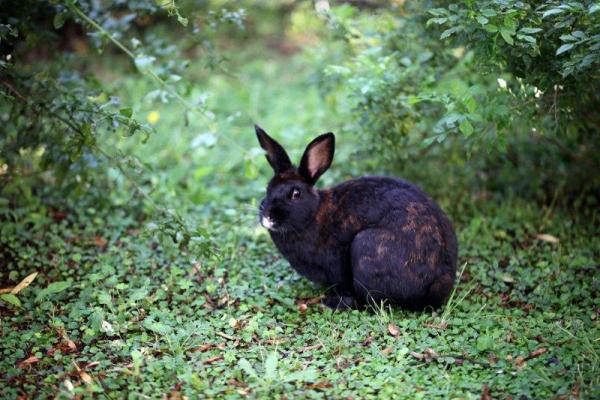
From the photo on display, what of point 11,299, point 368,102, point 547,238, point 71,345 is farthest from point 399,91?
point 11,299

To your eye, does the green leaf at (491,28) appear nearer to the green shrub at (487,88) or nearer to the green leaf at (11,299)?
the green shrub at (487,88)

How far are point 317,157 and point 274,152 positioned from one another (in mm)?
294

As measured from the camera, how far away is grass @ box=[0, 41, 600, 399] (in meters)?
3.57

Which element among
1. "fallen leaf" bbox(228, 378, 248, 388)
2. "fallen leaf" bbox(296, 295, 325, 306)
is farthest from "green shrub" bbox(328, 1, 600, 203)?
"fallen leaf" bbox(228, 378, 248, 388)

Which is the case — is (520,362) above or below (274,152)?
below

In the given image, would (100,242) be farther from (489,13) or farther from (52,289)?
(489,13)

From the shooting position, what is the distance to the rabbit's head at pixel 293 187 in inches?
176

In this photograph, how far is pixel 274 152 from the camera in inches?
181

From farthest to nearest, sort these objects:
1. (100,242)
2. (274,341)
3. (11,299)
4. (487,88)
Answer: (487,88) → (100,242) → (11,299) → (274,341)

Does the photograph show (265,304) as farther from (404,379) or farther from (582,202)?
(582,202)

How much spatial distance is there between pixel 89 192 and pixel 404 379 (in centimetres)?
333

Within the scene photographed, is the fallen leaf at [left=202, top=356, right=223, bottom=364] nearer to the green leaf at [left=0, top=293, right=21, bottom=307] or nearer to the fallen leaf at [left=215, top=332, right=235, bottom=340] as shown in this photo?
the fallen leaf at [left=215, top=332, right=235, bottom=340]

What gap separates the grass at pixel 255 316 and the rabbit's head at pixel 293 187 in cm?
53

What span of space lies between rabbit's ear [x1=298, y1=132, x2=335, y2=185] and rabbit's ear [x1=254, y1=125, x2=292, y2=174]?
120mm
